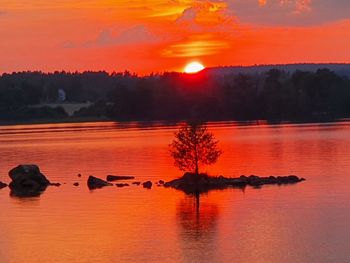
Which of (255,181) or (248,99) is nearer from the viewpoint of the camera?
(255,181)

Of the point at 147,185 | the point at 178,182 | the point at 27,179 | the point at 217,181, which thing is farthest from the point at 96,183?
the point at 217,181

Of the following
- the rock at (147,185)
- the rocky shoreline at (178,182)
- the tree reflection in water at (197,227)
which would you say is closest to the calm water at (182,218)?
the tree reflection in water at (197,227)

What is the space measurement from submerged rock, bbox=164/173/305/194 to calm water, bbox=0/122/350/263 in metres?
1.59

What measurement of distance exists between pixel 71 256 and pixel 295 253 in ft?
34.3

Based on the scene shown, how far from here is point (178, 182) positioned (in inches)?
2368

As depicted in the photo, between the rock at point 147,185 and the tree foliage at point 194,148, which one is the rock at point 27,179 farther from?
the tree foliage at point 194,148

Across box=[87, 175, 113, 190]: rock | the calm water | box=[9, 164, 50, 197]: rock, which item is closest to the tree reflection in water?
the calm water

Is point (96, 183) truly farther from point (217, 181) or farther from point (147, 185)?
point (217, 181)

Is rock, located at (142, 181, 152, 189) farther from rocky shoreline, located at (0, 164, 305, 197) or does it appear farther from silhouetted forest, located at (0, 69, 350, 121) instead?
silhouetted forest, located at (0, 69, 350, 121)

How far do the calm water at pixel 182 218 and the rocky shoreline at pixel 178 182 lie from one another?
1148 mm

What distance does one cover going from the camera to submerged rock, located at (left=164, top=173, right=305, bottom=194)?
5888 cm

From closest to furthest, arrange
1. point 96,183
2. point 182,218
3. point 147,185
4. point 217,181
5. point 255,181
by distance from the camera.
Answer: point 182,218, point 217,181, point 255,181, point 147,185, point 96,183

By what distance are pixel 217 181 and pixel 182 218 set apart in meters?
14.4

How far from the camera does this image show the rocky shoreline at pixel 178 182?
194 ft
